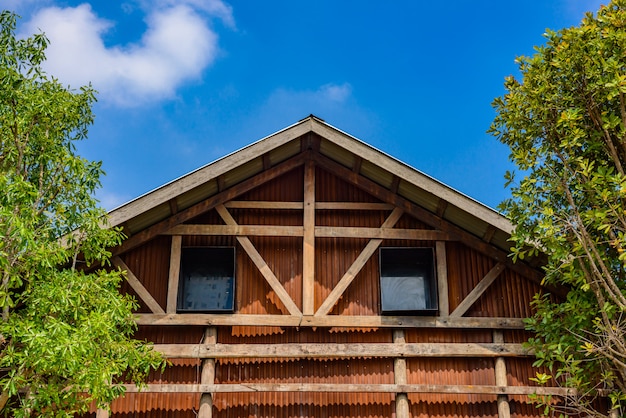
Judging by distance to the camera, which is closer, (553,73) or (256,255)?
(553,73)

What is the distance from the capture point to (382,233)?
12742 millimetres

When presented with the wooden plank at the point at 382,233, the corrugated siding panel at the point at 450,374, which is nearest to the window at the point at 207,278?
the wooden plank at the point at 382,233

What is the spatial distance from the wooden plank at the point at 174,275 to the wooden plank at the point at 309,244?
2.32 meters

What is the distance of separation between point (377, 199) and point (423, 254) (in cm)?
141

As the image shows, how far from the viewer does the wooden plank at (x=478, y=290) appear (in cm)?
1227

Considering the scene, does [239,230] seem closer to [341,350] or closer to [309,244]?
[309,244]

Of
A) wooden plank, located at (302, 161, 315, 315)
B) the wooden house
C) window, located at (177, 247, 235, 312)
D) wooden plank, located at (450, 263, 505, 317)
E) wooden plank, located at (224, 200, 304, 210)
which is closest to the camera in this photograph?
the wooden house

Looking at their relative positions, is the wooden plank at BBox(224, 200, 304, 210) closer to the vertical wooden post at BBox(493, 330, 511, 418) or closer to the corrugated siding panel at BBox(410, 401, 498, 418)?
the corrugated siding panel at BBox(410, 401, 498, 418)

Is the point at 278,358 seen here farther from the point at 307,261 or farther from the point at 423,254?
the point at 423,254

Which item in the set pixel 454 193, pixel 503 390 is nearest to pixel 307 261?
pixel 454 193

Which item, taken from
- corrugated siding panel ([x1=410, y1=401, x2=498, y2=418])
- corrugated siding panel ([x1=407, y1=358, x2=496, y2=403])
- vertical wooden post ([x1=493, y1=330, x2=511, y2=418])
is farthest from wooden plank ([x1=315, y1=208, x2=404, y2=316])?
vertical wooden post ([x1=493, y1=330, x2=511, y2=418])

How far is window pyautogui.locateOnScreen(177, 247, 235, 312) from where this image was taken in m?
12.6

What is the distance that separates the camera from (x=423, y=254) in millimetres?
13055

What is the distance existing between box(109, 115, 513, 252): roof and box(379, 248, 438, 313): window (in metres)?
0.96
